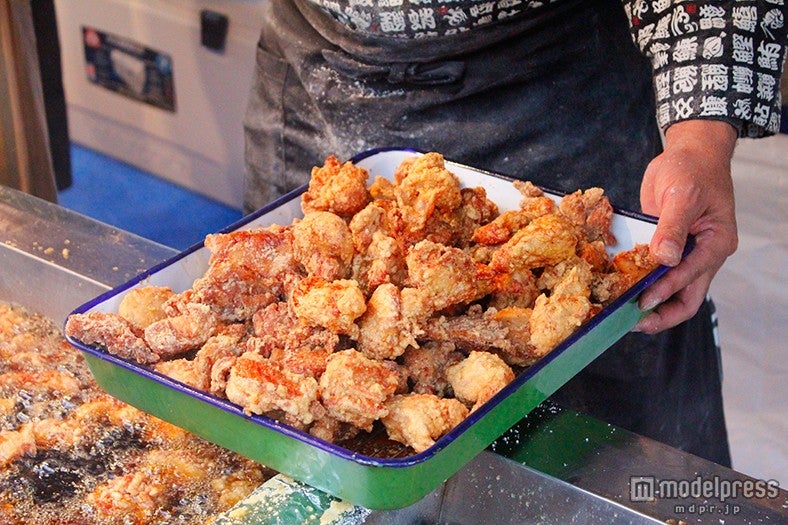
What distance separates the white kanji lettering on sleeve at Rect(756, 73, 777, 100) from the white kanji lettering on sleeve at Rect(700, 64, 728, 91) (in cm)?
6

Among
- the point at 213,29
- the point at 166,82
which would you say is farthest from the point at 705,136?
the point at 166,82

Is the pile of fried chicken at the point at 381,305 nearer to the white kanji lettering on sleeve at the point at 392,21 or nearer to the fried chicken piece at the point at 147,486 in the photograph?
the fried chicken piece at the point at 147,486

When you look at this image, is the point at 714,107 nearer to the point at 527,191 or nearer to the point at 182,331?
the point at 527,191

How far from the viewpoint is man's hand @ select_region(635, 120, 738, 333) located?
129cm

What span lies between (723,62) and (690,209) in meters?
0.34

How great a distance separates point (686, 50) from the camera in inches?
61.6

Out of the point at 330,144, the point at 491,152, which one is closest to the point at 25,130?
the point at 330,144

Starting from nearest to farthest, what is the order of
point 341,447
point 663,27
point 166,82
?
point 341,447 → point 663,27 → point 166,82

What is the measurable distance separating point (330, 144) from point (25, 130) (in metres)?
0.99

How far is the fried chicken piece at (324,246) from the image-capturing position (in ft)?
3.94

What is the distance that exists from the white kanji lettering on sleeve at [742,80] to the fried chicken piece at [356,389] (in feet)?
2.83

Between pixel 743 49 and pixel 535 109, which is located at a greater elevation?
pixel 743 49

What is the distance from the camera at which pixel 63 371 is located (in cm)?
139

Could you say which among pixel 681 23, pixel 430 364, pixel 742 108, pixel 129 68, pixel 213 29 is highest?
pixel 681 23
